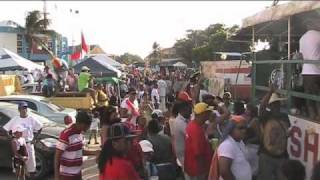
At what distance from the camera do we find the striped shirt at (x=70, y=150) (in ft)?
19.8

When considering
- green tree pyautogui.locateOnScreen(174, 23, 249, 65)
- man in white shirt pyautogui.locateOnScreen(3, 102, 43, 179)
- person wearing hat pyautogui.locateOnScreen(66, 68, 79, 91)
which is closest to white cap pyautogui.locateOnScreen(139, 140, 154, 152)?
man in white shirt pyautogui.locateOnScreen(3, 102, 43, 179)

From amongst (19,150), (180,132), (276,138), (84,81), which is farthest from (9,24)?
(276,138)

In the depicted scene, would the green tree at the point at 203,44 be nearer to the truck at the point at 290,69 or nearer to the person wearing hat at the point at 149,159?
the truck at the point at 290,69

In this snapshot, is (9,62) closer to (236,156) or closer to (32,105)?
(32,105)

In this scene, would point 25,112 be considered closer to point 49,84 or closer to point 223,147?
point 223,147

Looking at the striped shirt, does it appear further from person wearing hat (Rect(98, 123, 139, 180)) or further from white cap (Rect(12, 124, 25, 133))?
white cap (Rect(12, 124, 25, 133))

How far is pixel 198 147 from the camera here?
633 centimetres

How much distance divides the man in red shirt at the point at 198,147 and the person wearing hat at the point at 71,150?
4.09 ft

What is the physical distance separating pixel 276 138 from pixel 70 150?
7.67ft

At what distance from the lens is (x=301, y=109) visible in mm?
6141

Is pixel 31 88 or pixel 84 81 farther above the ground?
pixel 84 81

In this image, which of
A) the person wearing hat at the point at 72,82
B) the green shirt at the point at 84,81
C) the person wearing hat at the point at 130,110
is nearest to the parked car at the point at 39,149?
the person wearing hat at the point at 130,110

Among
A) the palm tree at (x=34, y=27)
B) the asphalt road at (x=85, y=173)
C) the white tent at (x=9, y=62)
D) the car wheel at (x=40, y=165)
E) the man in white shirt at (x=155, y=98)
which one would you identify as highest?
the palm tree at (x=34, y=27)

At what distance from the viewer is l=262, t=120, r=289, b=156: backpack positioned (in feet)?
18.3
